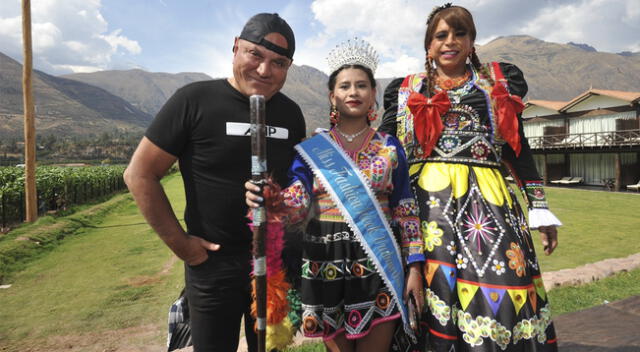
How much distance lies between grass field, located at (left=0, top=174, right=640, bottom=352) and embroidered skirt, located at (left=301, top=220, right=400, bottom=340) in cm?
323

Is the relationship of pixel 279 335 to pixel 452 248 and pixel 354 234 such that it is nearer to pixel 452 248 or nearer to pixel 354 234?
pixel 354 234

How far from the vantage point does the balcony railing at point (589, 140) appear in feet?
68.2

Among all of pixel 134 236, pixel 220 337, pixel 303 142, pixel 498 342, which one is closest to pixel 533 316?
pixel 498 342

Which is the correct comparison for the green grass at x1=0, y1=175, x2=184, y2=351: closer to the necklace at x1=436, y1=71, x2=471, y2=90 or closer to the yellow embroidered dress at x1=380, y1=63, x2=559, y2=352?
the yellow embroidered dress at x1=380, y1=63, x2=559, y2=352

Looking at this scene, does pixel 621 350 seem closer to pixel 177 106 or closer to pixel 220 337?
pixel 220 337

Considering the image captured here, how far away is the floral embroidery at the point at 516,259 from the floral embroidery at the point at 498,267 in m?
0.05

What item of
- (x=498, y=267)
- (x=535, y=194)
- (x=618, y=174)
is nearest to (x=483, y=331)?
(x=498, y=267)

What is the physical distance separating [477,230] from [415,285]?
53 centimetres

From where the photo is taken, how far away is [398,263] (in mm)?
2205

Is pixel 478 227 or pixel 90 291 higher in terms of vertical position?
pixel 478 227

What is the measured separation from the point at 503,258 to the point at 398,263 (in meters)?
0.63

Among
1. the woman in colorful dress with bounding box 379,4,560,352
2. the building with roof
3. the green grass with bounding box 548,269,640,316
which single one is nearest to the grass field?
the green grass with bounding box 548,269,640,316

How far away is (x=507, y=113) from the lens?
2.45 m

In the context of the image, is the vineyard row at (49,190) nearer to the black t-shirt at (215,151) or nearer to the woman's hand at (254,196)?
the black t-shirt at (215,151)
